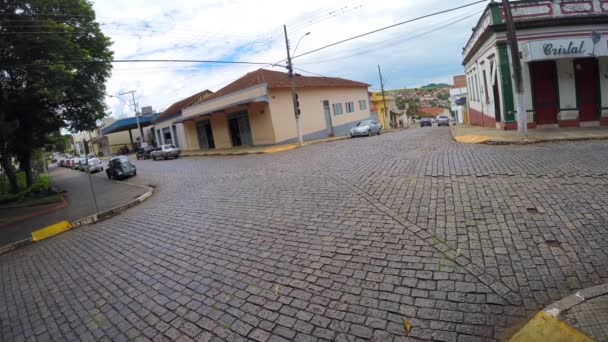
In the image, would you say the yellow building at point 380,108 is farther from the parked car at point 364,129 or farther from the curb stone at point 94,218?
the curb stone at point 94,218

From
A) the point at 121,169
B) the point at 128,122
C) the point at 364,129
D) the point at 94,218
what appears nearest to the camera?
the point at 94,218

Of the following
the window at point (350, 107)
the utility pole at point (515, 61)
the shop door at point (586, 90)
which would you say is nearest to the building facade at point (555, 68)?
the shop door at point (586, 90)

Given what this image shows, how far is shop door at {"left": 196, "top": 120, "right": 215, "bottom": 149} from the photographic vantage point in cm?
3218

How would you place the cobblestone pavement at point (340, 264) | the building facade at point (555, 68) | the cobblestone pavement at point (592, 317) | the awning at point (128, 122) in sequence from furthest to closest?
the awning at point (128, 122) → the building facade at point (555, 68) → the cobblestone pavement at point (340, 264) → the cobblestone pavement at point (592, 317)

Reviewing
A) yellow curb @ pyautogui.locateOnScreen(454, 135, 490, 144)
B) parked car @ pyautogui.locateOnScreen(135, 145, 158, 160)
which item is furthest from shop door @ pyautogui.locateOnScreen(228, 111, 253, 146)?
yellow curb @ pyautogui.locateOnScreen(454, 135, 490, 144)

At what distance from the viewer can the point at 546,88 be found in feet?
49.5

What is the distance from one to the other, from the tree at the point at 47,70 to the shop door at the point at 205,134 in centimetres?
1484

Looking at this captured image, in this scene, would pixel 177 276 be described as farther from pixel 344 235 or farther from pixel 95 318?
pixel 344 235

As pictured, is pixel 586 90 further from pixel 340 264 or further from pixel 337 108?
pixel 337 108

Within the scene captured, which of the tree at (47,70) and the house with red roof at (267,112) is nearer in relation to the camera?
the tree at (47,70)

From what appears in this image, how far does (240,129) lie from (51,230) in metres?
19.5

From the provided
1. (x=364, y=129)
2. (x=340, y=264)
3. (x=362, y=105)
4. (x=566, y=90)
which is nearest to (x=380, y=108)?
(x=362, y=105)

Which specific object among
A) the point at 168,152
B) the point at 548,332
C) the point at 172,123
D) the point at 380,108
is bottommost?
the point at 548,332

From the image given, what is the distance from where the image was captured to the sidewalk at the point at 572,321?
102 inches
